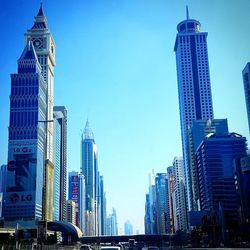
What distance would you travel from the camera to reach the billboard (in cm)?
18788

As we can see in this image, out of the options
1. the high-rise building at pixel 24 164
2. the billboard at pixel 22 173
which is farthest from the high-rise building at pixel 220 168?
the billboard at pixel 22 173

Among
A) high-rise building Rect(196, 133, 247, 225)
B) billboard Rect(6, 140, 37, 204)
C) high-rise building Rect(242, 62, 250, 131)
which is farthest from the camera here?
billboard Rect(6, 140, 37, 204)

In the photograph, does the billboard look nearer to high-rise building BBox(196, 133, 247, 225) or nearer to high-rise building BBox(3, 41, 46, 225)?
high-rise building BBox(3, 41, 46, 225)

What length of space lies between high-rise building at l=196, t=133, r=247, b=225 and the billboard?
256ft

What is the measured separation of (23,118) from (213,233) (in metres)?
108

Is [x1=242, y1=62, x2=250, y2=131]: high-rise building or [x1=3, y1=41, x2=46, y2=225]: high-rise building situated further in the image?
[x1=3, y1=41, x2=46, y2=225]: high-rise building

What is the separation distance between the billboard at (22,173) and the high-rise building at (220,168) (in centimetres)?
7812

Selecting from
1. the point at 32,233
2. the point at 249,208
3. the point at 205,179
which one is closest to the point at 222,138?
the point at 205,179

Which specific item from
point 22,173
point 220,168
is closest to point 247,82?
point 220,168

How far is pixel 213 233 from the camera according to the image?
135500 mm

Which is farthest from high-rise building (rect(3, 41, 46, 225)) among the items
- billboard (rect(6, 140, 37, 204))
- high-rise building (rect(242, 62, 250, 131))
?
high-rise building (rect(242, 62, 250, 131))

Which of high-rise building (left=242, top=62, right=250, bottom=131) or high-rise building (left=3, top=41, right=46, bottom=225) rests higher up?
high-rise building (left=242, top=62, right=250, bottom=131)

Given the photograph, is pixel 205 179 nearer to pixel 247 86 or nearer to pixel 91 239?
pixel 247 86

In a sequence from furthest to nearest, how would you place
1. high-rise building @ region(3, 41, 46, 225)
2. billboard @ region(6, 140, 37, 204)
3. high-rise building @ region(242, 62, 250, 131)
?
billboard @ region(6, 140, 37, 204)
high-rise building @ region(3, 41, 46, 225)
high-rise building @ region(242, 62, 250, 131)
